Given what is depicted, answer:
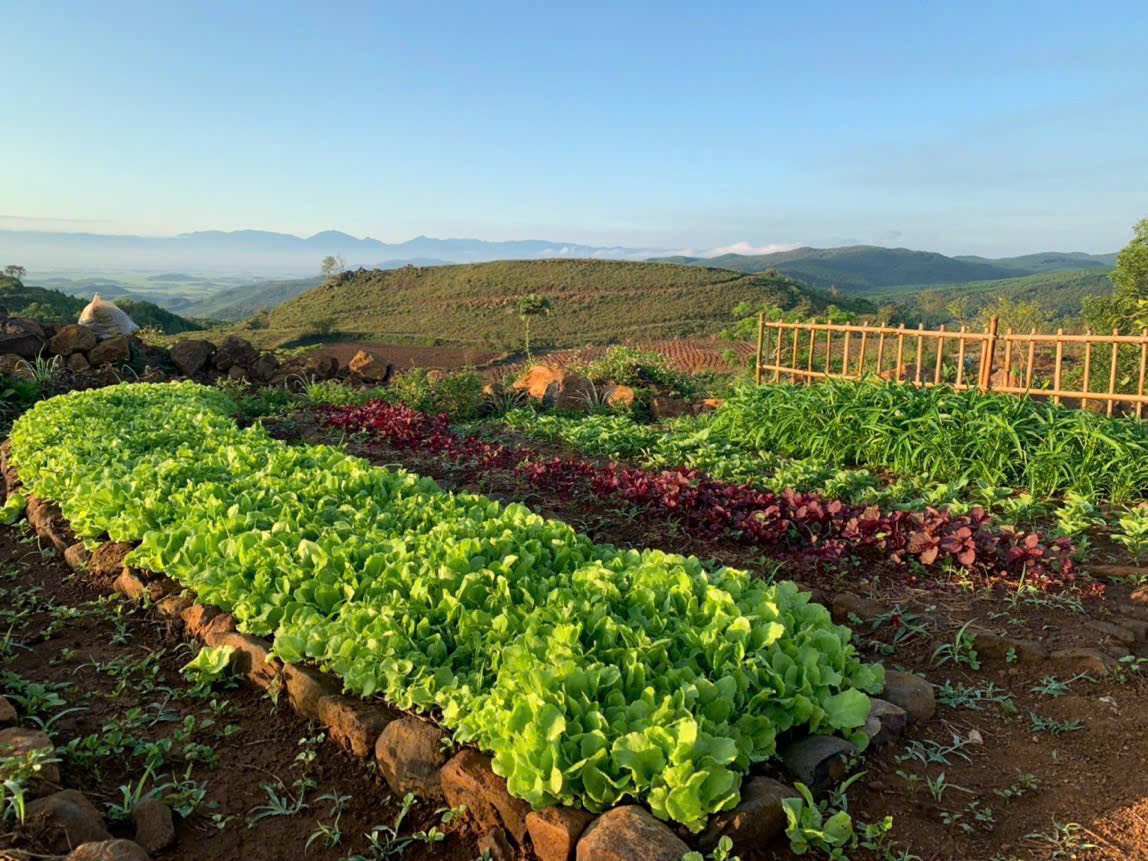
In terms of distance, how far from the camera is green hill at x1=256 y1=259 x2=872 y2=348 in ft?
114

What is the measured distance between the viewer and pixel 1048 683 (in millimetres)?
2920

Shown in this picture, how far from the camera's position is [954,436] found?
18.4ft

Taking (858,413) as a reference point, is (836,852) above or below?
below

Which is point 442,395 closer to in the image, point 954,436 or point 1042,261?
point 954,436

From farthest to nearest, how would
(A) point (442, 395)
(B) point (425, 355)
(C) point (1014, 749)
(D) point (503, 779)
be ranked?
(B) point (425, 355)
(A) point (442, 395)
(C) point (1014, 749)
(D) point (503, 779)

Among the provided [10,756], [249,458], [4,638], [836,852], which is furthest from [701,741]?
[249,458]

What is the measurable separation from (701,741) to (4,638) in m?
3.31

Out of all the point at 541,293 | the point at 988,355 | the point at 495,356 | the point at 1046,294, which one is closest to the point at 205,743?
the point at 988,355

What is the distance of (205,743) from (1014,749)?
2.70m

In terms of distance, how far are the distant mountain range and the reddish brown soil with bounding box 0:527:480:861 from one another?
8551 centimetres

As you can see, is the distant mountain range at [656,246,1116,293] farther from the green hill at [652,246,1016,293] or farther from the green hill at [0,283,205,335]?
the green hill at [0,283,205,335]

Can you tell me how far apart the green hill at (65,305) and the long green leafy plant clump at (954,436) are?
3078 centimetres

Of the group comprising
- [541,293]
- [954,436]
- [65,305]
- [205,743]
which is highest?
[541,293]

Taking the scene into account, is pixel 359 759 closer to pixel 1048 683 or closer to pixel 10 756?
pixel 10 756
